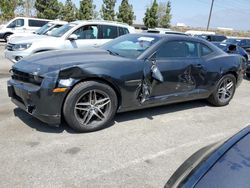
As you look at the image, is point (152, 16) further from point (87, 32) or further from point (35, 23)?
point (87, 32)

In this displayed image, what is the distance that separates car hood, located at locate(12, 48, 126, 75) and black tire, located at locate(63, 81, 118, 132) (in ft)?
1.10

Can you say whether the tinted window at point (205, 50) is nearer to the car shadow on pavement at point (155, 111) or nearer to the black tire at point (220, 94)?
the black tire at point (220, 94)

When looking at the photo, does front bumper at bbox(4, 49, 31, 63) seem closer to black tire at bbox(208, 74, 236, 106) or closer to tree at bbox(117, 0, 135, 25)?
black tire at bbox(208, 74, 236, 106)

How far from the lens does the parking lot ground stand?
2967 mm

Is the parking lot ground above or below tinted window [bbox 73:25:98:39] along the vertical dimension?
below

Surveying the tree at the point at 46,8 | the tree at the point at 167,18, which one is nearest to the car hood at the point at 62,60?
the tree at the point at 46,8

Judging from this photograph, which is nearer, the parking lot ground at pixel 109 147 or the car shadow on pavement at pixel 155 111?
the parking lot ground at pixel 109 147

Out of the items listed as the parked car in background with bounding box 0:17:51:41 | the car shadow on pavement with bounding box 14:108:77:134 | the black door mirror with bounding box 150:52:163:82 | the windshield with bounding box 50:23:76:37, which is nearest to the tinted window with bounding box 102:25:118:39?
the windshield with bounding box 50:23:76:37

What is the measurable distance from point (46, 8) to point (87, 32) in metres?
23.2

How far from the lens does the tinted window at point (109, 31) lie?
9352mm

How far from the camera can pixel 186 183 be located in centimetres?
172

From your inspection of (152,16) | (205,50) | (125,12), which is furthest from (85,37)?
(152,16)

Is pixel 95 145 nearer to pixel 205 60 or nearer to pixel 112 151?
pixel 112 151

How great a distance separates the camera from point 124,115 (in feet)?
16.3
